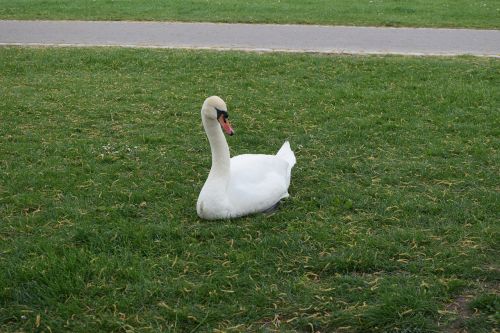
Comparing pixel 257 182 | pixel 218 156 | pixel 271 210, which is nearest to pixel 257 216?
pixel 271 210

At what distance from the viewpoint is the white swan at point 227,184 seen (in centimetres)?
502

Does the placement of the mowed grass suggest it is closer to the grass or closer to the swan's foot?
the swan's foot

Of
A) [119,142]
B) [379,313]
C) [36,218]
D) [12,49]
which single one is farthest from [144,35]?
[379,313]

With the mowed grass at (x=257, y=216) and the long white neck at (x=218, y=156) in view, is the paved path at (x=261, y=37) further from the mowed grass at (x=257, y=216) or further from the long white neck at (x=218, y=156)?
the long white neck at (x=218, y=156)

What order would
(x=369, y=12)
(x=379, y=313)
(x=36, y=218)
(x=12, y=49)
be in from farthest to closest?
(x=369, y=12) → (x=12, y=49) → (x=36, y=218) → (x=379, y=313)

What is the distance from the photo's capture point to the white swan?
502 centimetres

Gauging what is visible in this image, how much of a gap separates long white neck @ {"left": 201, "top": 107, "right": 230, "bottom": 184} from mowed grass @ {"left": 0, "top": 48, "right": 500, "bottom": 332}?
339 mm

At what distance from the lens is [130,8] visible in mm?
16047

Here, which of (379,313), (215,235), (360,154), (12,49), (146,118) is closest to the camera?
(379,313)

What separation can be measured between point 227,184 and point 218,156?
0.24 m

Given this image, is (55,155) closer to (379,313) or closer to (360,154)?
(360,154)

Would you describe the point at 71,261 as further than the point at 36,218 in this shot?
No

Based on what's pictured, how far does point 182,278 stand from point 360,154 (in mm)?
Answer: 2824

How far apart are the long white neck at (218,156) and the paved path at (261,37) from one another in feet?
21.4
